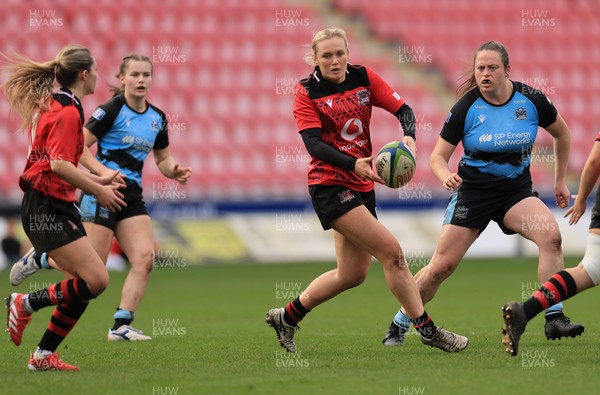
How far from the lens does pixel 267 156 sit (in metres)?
21.9

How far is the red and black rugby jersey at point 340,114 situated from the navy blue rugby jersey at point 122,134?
7.26 ft

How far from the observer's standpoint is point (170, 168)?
909 cm

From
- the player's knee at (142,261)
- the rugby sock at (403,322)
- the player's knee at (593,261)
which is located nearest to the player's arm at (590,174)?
the player's knee at (593,261)

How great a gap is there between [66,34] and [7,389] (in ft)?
57.8

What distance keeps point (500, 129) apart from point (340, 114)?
1255 millimetres

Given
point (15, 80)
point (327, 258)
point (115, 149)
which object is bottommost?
point (327, 258)

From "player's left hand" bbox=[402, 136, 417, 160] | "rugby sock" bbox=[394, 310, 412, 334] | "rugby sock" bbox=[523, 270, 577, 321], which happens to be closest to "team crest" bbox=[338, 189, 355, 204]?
"player's left hand" bbox=[402, 136, 417, 160]

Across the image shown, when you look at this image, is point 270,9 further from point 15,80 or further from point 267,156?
point 15,80

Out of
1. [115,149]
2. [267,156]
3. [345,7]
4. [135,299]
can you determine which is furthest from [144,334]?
[345,7]

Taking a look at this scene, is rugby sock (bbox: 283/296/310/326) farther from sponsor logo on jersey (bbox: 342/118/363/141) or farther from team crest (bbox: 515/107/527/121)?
team crest (bbox: 515/107/527/121)

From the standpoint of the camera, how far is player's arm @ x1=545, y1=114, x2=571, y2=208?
25.5 ft

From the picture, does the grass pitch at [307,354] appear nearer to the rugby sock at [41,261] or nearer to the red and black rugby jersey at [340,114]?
the rugby sock at [41,261]

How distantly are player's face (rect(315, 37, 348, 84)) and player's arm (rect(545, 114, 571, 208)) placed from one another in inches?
68.8

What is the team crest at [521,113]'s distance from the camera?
761 cm
